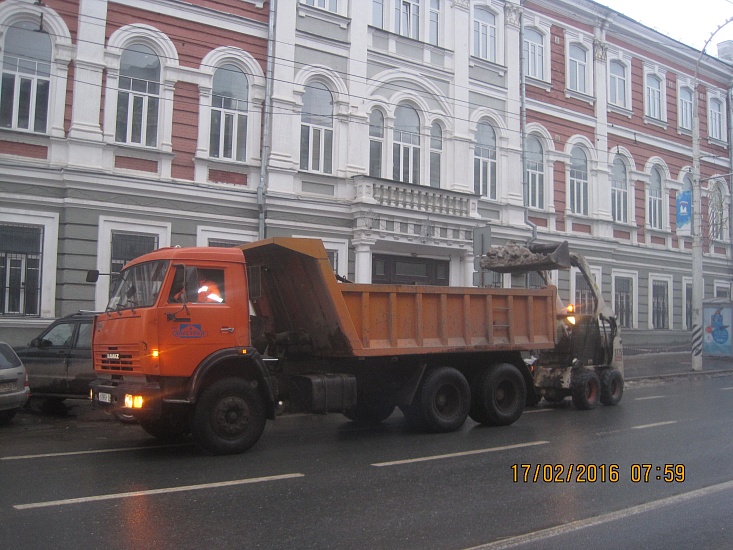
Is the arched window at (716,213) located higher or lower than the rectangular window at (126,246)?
higher

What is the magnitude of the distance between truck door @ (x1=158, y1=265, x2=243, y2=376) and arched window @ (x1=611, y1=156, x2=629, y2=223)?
22.4m

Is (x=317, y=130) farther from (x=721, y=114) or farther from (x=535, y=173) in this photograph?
(x=721, y=114)

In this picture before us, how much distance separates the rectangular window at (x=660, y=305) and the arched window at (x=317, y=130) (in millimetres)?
16297

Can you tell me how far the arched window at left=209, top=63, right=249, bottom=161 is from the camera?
19031 mm

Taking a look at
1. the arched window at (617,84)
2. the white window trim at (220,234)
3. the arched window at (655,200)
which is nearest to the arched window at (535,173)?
the arched window at (617,84)

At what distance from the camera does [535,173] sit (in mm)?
26094

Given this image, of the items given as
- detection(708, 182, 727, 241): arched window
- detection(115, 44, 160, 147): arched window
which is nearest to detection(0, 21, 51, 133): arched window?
detection(115, 44, 160, 147): arched window

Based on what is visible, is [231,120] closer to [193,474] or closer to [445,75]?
[445,75]

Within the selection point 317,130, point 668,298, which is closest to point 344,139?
point 317,130

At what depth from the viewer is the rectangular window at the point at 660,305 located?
1178 inches

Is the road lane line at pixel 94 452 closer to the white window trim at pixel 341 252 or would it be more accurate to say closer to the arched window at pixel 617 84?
the white window trim at pixel 341 252

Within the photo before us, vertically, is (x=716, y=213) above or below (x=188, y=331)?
above

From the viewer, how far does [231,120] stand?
63.2 feet
